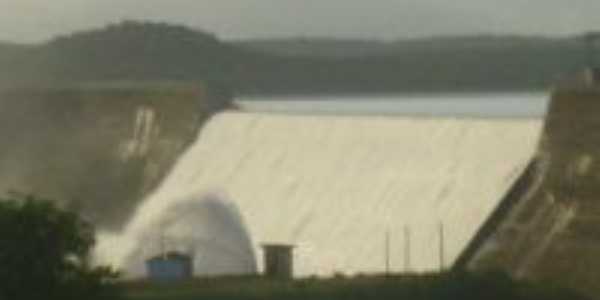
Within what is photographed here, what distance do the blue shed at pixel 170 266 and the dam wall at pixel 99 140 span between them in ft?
33.3

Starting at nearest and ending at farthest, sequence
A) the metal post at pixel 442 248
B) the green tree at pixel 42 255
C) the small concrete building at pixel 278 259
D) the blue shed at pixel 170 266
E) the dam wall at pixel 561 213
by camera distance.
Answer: the green tree at pixel 42 255, the dam wall at pixel 561 213, the metal post at pixel 442 248, the small concrete building at pixel 278 259, the blue shed at pixel 170 266

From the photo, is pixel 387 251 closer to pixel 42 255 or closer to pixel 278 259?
pixel 278 259

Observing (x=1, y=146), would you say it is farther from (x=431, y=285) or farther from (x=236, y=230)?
(x=431, y=285)

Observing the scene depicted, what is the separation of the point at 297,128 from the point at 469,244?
38.2 feet

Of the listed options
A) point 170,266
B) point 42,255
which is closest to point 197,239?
point 170,266

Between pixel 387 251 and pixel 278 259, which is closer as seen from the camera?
pixel 387 251

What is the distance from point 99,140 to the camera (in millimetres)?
64312

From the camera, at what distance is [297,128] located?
2211 inches

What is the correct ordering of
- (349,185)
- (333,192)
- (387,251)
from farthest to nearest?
(333,192) < (349,185) < (387,251)

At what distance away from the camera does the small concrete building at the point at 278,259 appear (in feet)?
158

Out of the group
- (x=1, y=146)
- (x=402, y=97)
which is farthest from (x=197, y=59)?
(x=1, y=146)

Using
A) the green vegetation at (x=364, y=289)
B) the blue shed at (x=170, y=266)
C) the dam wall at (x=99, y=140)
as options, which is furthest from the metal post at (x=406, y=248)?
the dam wall at (x=99, y=140)

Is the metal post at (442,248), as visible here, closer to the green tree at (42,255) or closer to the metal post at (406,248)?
the metal post at (406,248)

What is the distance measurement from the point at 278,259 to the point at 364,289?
367 inches
